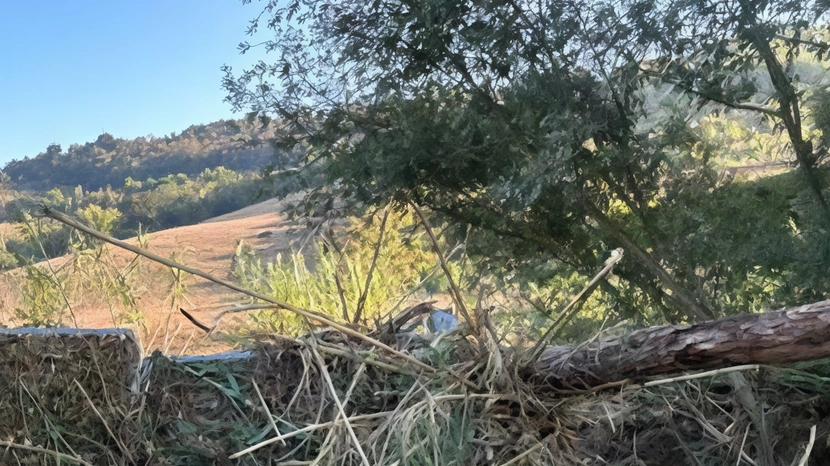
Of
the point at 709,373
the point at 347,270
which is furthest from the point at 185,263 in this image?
the point at 709,373

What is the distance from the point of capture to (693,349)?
2.06 feet

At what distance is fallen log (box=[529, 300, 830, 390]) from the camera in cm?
59

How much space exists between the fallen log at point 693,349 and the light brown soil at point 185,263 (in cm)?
65

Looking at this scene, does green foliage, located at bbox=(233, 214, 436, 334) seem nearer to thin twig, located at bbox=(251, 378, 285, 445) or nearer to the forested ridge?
the forested ridge

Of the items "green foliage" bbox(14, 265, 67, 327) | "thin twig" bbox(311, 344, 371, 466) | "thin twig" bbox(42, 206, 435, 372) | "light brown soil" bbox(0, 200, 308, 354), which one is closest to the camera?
"thin twig" bbox(42, 206, 435, 372)

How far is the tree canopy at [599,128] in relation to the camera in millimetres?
1204

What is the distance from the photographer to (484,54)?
1.28 meters

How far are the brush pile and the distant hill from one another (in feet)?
2.88

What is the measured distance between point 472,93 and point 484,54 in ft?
0.29

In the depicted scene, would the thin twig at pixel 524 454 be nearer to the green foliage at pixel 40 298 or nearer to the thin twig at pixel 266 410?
the thin twig at pixel 266 410

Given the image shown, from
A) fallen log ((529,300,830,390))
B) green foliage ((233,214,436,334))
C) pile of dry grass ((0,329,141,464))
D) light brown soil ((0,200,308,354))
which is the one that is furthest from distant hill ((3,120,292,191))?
fallen log ((529,300,830,390))

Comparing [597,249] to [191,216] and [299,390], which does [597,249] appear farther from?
[191,216]

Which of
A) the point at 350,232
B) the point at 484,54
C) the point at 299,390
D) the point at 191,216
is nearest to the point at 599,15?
the point at 484,54

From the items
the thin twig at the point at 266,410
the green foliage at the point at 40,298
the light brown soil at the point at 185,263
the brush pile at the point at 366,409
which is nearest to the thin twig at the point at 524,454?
the brush pile at the point at 366,409
